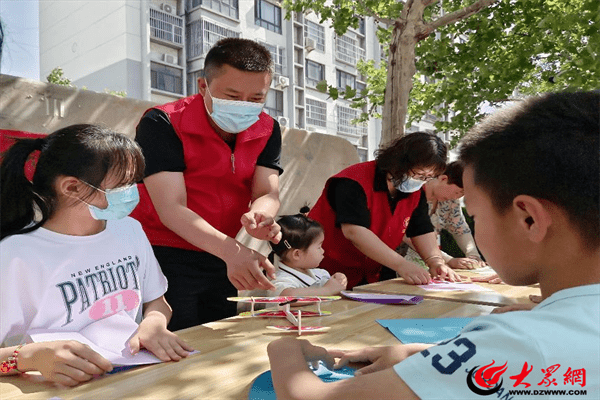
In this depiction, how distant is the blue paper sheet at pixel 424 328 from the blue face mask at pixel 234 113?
0.88 m

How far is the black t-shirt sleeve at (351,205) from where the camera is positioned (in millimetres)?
2449

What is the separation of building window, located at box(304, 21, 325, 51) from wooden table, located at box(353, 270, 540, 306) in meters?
18.5

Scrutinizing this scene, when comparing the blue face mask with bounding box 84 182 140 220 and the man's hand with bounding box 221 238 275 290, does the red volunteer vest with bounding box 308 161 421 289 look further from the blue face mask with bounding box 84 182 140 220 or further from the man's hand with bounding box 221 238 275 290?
the blue face mask with bounding box 84 182 140 220

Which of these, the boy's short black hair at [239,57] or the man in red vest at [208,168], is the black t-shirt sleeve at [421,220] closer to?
the man in red vest at [208,168]

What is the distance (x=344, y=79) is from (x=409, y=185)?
788 inches

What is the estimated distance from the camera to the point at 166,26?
53.3ft

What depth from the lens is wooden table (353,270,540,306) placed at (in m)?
1.94

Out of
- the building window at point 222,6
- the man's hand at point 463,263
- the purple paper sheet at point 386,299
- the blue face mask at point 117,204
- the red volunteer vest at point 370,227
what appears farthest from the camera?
the building window at point 222,6

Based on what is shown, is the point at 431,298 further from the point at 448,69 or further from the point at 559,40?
the point at 559,40

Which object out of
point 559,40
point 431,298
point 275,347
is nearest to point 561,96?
point 275,347

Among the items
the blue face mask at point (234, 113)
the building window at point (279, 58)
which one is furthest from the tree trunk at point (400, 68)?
the building window at point (279, 58)

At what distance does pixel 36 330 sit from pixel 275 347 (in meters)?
0.61

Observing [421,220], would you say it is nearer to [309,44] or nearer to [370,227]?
[370,227]

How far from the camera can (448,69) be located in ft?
21.0
